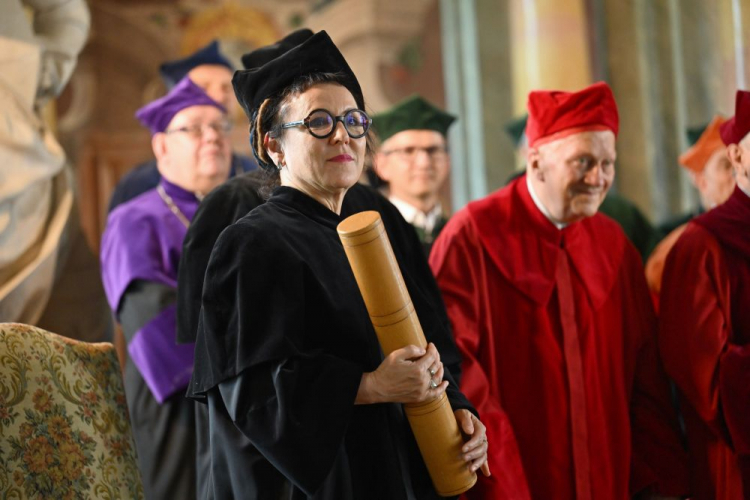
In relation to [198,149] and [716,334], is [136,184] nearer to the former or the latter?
[198,149]

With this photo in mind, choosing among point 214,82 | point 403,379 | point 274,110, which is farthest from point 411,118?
point 403,379

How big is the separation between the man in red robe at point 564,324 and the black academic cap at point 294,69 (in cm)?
108

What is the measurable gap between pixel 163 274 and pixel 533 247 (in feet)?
4.82

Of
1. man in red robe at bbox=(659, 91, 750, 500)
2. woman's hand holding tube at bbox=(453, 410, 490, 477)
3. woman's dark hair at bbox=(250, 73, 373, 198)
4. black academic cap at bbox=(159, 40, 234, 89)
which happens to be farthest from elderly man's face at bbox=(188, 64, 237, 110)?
woman's hand holding tube at bbox=(453, 410, 490, 477)

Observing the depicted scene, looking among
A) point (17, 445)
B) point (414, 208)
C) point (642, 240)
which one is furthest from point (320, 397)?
point (642, 240)

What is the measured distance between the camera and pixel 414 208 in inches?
194

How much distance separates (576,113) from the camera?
3.52 meters

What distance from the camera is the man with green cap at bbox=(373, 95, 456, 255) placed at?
4.89m

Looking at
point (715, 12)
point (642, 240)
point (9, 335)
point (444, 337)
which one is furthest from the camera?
point (715, 12)

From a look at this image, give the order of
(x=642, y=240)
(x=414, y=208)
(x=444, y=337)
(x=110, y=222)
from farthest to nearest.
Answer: (x=642, y=240) → (x=414, y=208) → (x=110, y=222) → (x=444, y=337)

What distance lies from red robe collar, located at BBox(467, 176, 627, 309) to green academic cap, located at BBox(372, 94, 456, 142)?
1328 millimetres

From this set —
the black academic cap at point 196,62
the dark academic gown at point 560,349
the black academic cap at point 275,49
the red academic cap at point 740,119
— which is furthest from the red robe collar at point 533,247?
the black academic cap at point 196,62

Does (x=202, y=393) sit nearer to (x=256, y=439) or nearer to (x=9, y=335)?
(x=256, y=439)

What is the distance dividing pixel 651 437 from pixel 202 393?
1833mm
